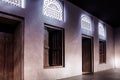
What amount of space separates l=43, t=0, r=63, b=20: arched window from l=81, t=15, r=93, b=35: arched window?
6.54 feet

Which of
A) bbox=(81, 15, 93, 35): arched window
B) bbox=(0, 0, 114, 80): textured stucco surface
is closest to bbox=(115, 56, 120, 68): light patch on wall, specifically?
bbox=(81, 15, 93, 35): arched window

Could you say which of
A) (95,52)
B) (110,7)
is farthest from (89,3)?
(95,52)

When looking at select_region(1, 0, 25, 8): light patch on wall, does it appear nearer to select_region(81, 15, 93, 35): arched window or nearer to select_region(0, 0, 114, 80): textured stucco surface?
select_region(0, 0, 114, 80): textured stucco surface

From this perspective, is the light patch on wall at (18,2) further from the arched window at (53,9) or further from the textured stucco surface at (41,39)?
the arched window at (53,9)

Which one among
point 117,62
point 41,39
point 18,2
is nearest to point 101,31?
point 117,62

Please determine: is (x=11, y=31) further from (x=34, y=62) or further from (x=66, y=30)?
(x=66, y=30)

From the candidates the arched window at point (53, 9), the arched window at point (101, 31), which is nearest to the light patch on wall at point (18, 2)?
the arched window at point (53, 9)

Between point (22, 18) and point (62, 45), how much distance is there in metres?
2.32

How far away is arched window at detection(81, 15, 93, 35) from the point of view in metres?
9.03

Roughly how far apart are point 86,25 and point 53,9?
119 inches

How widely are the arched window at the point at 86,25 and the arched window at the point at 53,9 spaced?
6.54 feet

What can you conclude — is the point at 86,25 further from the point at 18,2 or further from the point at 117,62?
the point at 117,62

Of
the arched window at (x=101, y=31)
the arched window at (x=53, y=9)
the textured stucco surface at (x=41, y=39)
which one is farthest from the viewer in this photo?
the arched window at (x=101, y=31)

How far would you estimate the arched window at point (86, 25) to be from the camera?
9027 mm
